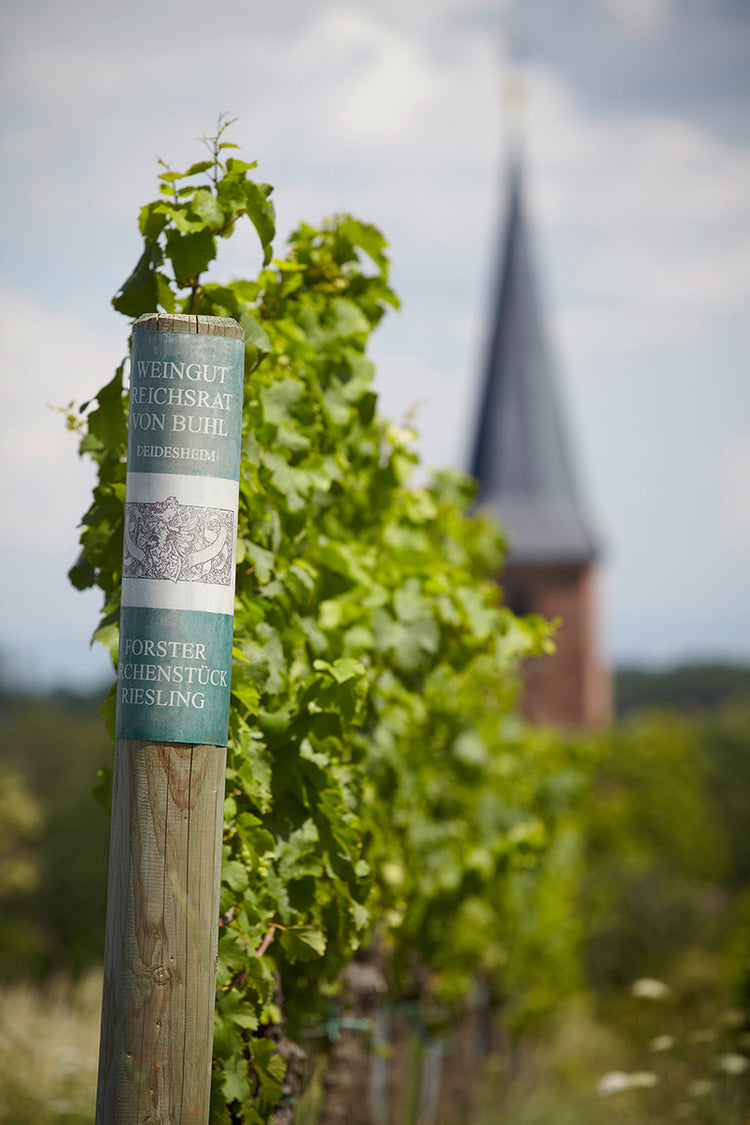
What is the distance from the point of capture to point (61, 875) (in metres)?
28.5

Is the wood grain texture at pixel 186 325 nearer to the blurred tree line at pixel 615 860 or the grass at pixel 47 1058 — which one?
the blurred tree line at pixel 615 860

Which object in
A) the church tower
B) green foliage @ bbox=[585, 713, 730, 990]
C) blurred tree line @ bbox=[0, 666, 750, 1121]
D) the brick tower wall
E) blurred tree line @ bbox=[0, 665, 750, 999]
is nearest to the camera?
blurred tree line @ bbox=[0, 666, 750, 1121]

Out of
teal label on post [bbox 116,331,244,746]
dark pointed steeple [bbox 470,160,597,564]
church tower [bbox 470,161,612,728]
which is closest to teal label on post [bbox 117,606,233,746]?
teal label on post [bbox 116,331,244,746]

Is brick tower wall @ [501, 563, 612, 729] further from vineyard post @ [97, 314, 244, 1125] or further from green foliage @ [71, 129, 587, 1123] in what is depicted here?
vineyard post @ [97, 314, 244, 1125]

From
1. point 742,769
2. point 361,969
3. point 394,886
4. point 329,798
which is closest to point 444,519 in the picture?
point 394,886

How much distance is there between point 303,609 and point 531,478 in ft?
126

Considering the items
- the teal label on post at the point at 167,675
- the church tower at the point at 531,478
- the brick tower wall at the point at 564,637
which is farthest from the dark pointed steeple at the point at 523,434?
the teal label on post at the point at 167,675

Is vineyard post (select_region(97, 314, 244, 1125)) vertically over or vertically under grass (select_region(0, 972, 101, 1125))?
over

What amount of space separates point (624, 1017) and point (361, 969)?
9.58 meters

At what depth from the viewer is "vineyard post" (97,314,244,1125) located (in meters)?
2.01

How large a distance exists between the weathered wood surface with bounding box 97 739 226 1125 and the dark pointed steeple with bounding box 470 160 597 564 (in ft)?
125

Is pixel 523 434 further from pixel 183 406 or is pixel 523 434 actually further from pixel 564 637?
pixel 183 406

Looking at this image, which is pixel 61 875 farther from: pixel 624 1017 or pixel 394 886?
pixel 394 886

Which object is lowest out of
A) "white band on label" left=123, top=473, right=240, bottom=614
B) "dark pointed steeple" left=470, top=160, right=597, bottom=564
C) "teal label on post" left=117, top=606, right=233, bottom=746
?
"teal label on post" left=117, top=606, right=233, bottom=746
